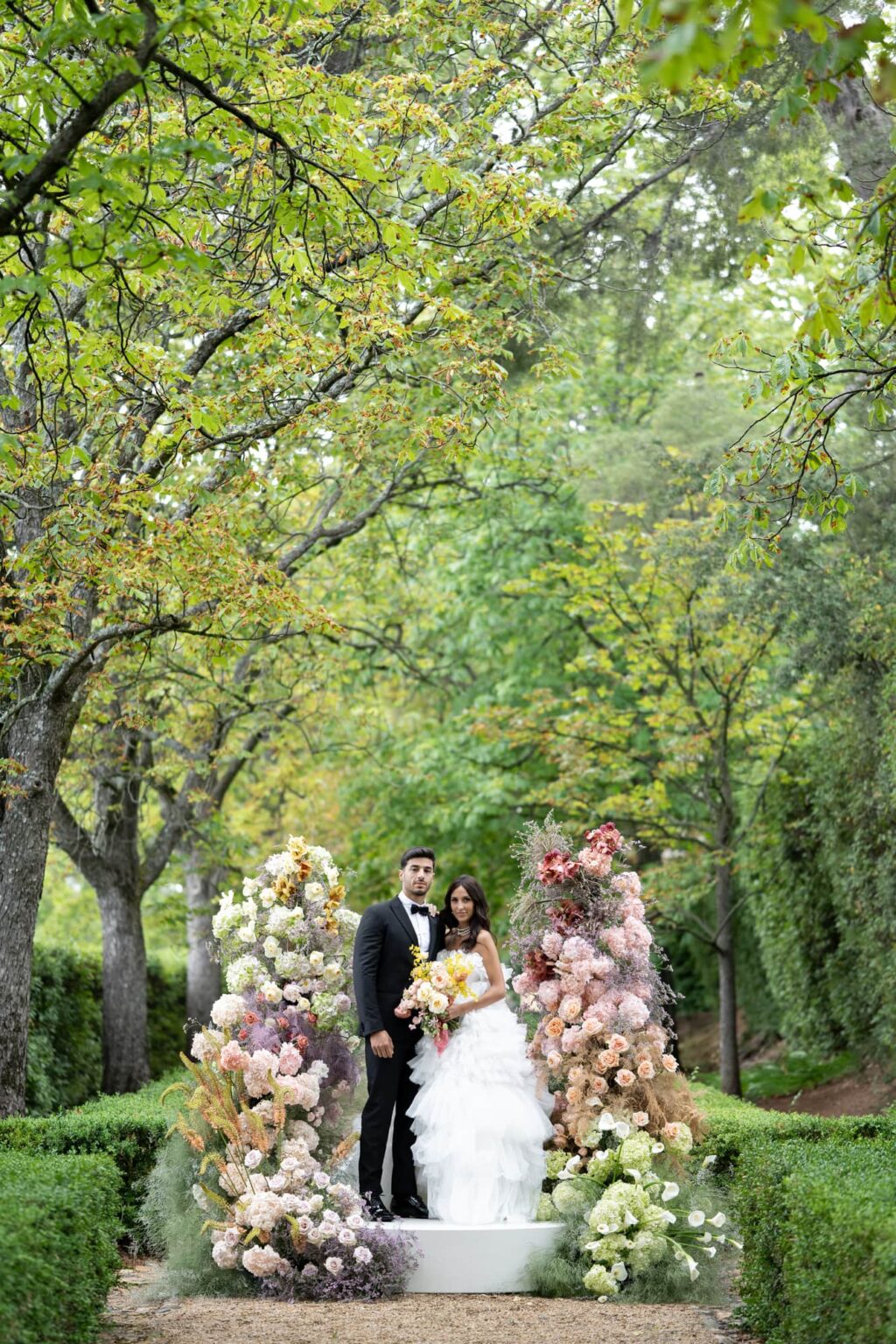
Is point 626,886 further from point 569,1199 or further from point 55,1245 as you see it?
point 55,1245

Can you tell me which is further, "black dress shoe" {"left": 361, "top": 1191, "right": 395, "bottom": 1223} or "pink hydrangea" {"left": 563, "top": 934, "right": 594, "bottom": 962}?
"pink hydrangea" {"left": 563, "top": 934, "right": 594, "bottom": 962}

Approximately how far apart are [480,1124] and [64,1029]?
7.45 m

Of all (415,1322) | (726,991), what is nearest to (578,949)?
(415,1322)

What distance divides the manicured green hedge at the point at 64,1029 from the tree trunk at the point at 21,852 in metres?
2.88

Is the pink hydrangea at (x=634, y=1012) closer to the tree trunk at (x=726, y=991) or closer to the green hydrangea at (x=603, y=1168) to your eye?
the green hydrangea at (x=603, y=1168)

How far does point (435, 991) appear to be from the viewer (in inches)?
300

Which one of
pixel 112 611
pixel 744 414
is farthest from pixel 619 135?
pixel 744 414

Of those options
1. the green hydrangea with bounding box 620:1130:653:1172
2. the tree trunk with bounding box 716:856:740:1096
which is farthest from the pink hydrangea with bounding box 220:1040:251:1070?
the tree trunk with bounding box 716:856:740:1096

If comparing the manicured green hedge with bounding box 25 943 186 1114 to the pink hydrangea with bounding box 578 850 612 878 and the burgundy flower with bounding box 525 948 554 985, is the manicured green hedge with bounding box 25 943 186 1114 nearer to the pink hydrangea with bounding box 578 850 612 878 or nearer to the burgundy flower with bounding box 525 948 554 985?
the burgundy flower with bounding box 525 948 554 985

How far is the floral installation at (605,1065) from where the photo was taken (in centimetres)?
700

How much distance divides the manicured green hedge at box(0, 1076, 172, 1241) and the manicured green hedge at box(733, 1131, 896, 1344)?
12.0ft

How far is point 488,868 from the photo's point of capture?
1970 cm

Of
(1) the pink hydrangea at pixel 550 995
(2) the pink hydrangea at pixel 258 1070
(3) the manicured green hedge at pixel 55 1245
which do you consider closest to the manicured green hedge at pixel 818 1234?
(1) the pink hydrangea at pixel 550 995

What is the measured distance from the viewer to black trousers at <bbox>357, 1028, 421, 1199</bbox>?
24.7 ft
